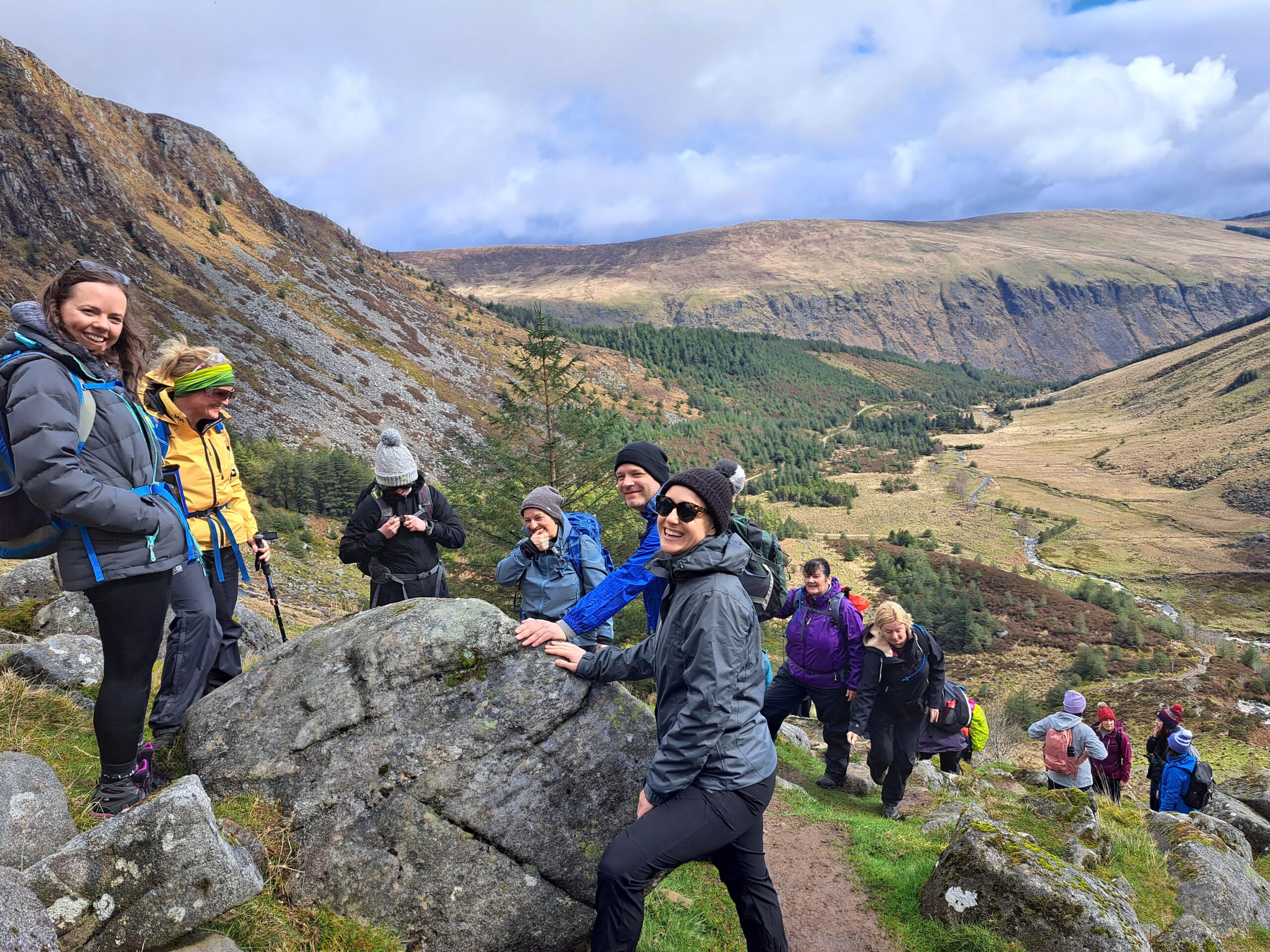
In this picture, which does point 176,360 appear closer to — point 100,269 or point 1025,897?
point 100,269

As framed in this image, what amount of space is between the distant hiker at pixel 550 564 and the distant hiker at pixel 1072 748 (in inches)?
299

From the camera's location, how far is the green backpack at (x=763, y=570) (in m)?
5.86

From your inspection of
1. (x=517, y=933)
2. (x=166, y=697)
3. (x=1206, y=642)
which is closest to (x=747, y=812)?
(x=517, y=933)

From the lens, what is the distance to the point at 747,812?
3418 mm

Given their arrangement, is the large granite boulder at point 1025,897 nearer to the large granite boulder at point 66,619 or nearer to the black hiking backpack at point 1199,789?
the black hiking backpack at point 1199,789

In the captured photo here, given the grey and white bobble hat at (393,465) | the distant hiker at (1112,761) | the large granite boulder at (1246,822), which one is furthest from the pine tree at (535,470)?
the large granite boulder at (1246,822)

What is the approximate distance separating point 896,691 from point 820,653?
92cm

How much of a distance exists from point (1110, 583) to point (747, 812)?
Result: 70.6 meters

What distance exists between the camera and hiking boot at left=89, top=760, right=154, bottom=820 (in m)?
3.76

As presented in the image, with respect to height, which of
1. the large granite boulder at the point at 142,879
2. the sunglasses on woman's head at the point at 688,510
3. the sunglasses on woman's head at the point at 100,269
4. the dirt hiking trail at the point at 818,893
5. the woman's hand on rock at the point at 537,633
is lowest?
the dirt hiking trail at the point at 818,893

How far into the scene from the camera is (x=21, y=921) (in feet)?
8.85

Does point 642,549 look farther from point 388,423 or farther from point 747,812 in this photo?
point 388,423

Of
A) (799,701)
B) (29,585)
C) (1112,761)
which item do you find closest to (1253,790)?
(1112,761)

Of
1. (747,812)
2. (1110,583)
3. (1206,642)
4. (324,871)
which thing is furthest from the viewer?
(1110,583)
